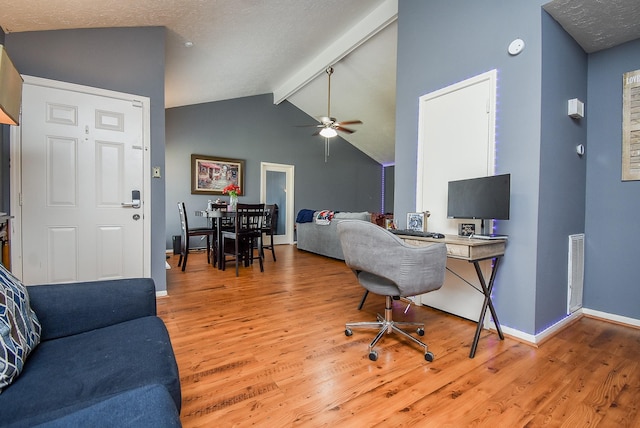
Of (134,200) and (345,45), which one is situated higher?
(345,45)

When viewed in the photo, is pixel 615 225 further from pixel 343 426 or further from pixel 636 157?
pixel 343 426

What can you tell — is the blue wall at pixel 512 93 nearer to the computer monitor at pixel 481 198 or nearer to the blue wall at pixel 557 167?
the blue wall at pixel 557 167

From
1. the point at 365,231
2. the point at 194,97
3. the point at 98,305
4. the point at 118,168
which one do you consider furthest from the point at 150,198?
the point at 194,97

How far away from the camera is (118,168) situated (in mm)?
2879

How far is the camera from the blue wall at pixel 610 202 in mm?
2502

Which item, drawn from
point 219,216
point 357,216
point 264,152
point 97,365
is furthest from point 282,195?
point 97,365

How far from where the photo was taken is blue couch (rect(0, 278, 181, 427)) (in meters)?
0.62

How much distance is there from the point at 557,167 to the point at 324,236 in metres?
3.75

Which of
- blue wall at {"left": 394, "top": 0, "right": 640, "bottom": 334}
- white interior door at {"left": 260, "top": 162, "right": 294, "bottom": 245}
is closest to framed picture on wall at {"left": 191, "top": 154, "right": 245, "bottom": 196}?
white interior door at {"left": 260, "top": 162, "right": 294, "bottom": 245}

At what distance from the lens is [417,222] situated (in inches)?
110

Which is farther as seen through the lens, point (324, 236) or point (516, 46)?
point (324, 236)

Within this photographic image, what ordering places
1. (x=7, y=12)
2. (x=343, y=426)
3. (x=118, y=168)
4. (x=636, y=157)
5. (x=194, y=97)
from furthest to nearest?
(x=194, y=97), (x=118, y=168), (x=636, y=157), (x=7, y=12), (x=343, y=426)

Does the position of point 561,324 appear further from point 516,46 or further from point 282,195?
point 282,195

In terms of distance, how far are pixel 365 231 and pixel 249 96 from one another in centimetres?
579
